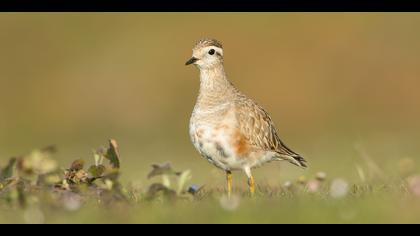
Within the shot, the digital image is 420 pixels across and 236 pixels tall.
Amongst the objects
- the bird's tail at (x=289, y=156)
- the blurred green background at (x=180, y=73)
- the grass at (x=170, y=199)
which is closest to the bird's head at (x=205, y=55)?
the bird's tail at (x=289, y=156)

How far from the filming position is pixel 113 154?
9.84 metres

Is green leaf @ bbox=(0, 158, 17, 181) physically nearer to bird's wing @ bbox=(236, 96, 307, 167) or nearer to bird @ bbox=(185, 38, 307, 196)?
bird @ bbox=(185, 38, 307, 196)

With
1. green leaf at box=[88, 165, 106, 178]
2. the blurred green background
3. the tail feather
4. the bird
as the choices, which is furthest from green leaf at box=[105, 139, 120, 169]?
the blurred green background

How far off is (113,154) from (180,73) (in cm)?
2108

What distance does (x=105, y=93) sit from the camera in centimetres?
2964

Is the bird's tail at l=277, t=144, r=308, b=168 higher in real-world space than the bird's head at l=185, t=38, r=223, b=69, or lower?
lower

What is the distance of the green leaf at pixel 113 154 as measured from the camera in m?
9.83

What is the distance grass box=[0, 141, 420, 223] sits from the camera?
7.57 m

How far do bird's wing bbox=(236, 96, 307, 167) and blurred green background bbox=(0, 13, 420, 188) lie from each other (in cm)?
Result: 1160

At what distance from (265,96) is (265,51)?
272 centimetres

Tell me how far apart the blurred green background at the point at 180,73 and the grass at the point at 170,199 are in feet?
45.7

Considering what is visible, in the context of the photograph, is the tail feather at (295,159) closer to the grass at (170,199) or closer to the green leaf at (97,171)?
the grass at (170,199)
